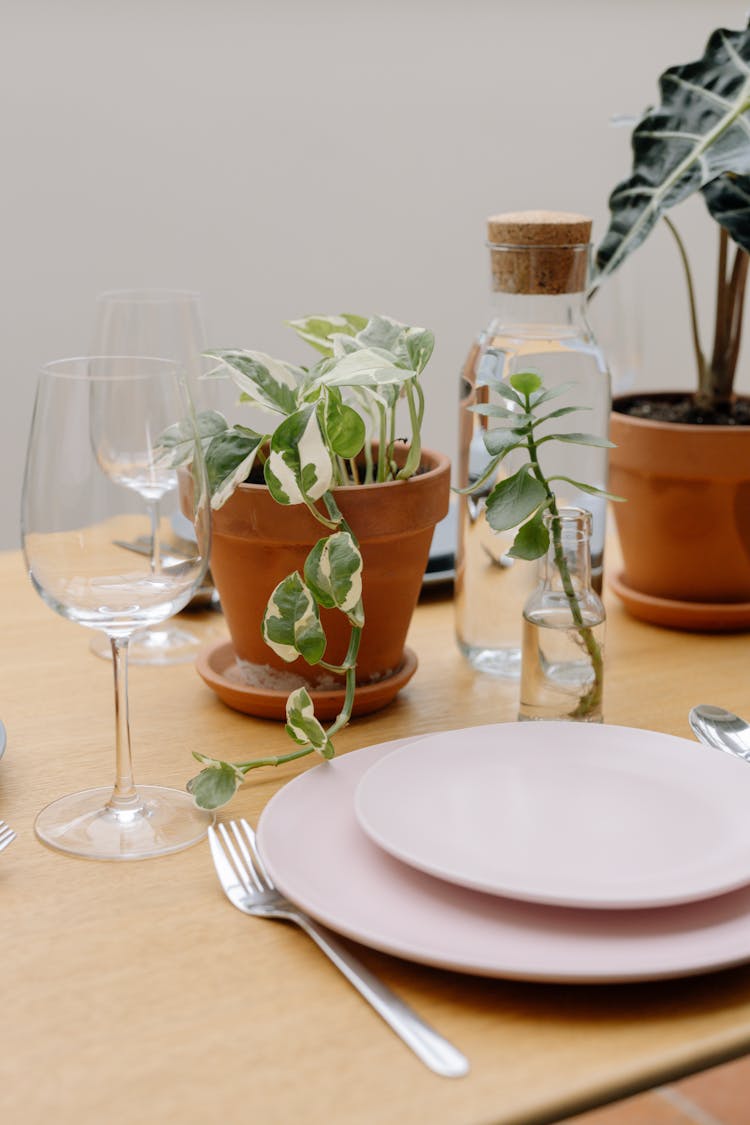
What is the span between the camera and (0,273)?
235cm

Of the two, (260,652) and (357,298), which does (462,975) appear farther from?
(357,298)

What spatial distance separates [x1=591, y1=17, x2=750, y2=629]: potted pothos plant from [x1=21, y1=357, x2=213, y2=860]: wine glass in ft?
1.57

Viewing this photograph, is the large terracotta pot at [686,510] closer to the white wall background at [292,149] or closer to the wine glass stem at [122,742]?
the wine glass stem at [122,742]

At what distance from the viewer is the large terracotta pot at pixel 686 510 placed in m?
1.00

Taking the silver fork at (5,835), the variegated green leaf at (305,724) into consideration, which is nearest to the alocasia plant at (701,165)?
the variegated green leaf at (305,724)

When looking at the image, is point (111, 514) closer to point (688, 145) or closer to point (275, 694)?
point (275, 694)

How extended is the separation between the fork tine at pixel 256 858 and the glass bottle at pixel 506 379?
1.03 feet

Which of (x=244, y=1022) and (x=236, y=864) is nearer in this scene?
(x=244, y=1022)

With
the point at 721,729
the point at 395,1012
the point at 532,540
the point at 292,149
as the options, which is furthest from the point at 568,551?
the point at 292,149

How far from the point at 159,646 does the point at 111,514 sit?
0.37 meters

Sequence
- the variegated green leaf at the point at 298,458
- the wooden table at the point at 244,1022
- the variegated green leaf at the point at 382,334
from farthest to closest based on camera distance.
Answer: the variegated green leaf at the point at 382,334
the variegated green leaf at the point at 298,458
the wooden table at the point at 244,1022

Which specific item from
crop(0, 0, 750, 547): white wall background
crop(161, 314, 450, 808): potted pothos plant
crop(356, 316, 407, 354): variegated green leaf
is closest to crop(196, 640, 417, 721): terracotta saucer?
crop(161, 314, 450, 808): potted pothos plant

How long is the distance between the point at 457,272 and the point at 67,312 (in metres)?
0.88

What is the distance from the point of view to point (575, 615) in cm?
79
